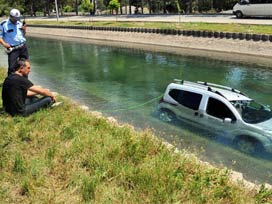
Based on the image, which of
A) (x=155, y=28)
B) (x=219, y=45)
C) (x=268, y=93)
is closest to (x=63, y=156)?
(x=268, y=93)

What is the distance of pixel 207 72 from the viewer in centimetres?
2480

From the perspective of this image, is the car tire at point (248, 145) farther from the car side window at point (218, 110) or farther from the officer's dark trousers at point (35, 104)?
the officer's dark trousers at point (35, 104)

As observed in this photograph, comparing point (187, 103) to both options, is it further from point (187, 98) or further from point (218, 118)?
point (218, 118)

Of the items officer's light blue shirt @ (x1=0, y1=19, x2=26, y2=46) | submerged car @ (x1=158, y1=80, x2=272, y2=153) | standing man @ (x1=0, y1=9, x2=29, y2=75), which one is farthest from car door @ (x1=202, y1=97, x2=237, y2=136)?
officer's light blue shirt @ (x1=0, y1=19, x2=26, y2=46)

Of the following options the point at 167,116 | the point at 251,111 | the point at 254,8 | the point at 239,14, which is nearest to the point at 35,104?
the point at 167,116

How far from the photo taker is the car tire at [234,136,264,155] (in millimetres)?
10422

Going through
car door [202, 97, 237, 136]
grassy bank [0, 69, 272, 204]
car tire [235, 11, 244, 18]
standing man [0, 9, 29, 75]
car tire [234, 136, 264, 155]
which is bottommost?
car tire [234, 136, 264, 155]

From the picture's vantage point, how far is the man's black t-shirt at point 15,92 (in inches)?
362

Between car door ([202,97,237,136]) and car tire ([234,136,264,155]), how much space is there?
462 mm

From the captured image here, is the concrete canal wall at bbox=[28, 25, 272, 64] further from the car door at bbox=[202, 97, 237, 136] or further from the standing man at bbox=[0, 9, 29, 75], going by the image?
the standing man at bbox=[0, 9, 29, 75]

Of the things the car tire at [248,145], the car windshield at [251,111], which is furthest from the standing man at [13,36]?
the car tire at [248,145]

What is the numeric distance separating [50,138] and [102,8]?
289ft

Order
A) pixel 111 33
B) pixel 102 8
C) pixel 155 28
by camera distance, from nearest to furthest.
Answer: pixel 155 28
pixel 111 33
pixel 102 8

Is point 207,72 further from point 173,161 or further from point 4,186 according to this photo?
point 4,186
